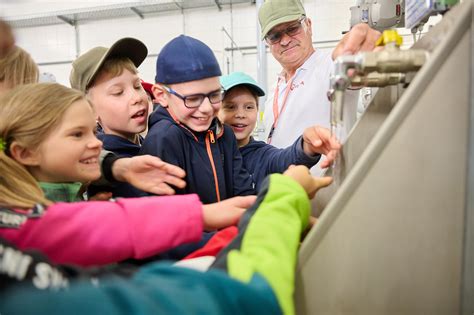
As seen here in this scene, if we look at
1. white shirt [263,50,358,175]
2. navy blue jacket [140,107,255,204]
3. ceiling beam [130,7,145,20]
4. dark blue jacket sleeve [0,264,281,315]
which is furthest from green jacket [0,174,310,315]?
ceiling beam [130,7,145,20]

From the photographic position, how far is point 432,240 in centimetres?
47

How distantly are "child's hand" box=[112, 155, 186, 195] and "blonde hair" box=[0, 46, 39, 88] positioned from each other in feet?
1.02

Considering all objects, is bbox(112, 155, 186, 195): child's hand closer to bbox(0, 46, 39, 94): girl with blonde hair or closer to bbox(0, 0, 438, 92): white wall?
bbox(0, 46, 39, 94): girl with blonde hair

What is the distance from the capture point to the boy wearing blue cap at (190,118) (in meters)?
0.91

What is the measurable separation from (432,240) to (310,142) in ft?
1.69

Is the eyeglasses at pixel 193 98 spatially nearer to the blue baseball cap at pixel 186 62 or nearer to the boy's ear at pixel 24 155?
the blue baseball cap at pixel 186 62

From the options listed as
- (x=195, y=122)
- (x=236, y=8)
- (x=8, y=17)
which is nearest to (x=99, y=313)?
(x=8, y=17)

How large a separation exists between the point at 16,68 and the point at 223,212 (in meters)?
0.62

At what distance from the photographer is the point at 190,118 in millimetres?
968

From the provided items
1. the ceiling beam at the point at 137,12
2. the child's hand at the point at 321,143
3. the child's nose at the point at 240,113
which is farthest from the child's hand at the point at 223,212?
the ceiling beam at the point at 137,12

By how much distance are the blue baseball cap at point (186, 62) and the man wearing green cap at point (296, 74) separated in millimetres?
643

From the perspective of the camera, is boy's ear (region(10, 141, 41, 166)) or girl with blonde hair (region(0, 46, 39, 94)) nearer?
boy's ear (region(10, 141, 41, 166))

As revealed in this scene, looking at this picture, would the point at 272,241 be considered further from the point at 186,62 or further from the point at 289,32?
the point at 289,32

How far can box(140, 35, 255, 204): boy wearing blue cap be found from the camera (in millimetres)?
915
